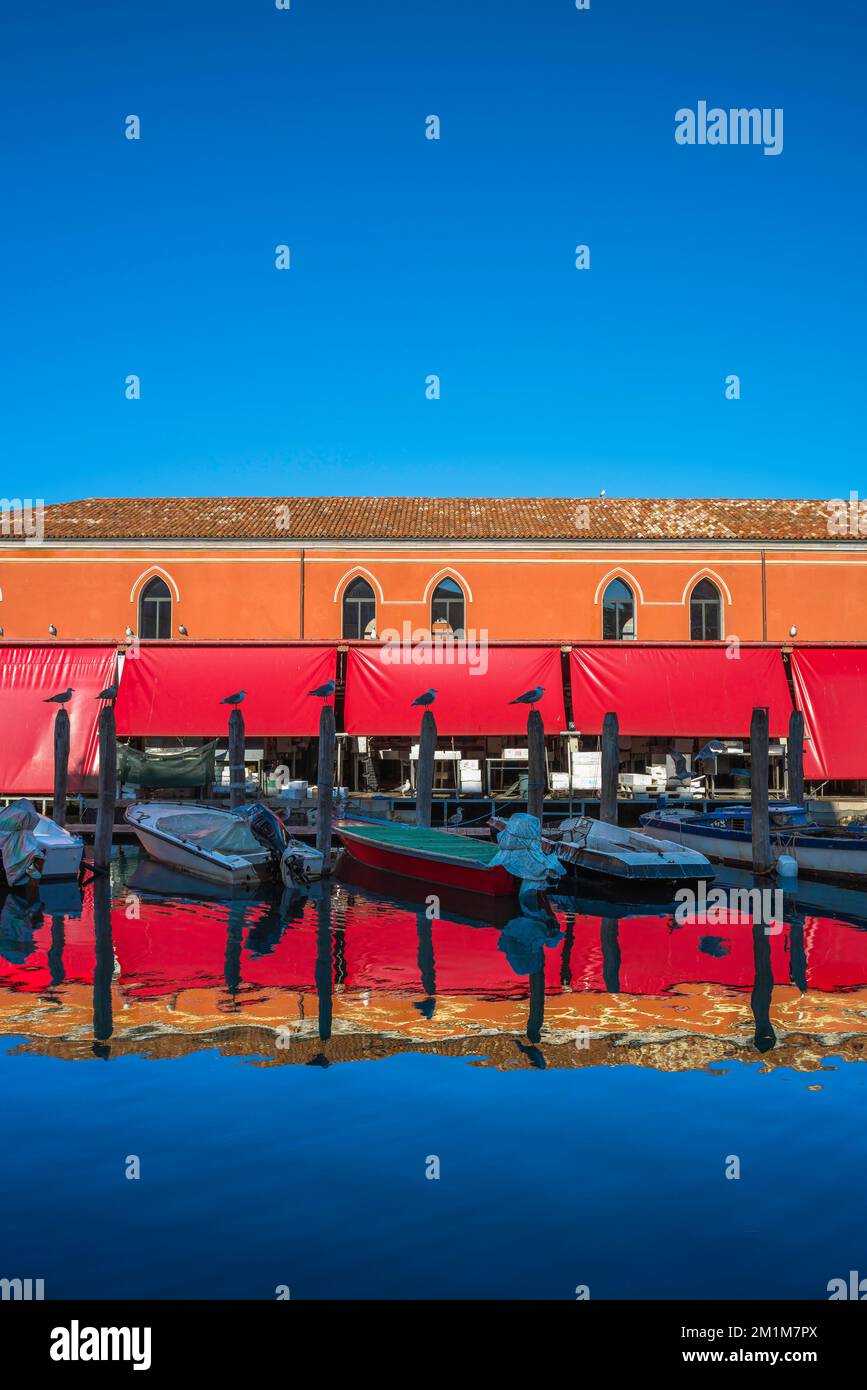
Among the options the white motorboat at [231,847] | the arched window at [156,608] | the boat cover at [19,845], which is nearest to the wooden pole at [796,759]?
the white motorboat at [231,847]

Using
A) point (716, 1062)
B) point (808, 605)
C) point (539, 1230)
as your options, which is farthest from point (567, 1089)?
point (808, 605)

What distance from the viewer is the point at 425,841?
2067 cm

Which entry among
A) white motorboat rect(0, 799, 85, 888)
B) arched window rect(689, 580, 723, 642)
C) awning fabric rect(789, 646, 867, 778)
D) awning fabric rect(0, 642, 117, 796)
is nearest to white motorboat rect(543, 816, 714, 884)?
awning fabric rect(789, 646, 867, 778)

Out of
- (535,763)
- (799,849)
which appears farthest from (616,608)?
(799,849)

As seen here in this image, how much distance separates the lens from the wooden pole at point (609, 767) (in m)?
22.4

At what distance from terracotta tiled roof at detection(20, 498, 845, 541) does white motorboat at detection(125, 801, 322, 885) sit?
13.0m

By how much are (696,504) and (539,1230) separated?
3174 centimetres

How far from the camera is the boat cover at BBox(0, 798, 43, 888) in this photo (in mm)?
19531

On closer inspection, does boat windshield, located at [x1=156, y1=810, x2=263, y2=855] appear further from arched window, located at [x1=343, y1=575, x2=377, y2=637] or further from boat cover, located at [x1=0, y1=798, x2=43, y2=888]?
arched window, located at [x1=343, y1=575, x2=377, y2=637]

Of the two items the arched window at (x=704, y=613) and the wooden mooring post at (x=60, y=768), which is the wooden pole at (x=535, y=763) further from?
the arched window at (x=704, y=613)

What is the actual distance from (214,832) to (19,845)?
11.0 feet

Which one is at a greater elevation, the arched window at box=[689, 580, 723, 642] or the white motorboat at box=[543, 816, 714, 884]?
the arched window at box=[689, 580, 723, 642]

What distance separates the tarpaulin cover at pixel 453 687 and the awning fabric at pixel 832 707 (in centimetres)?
591
